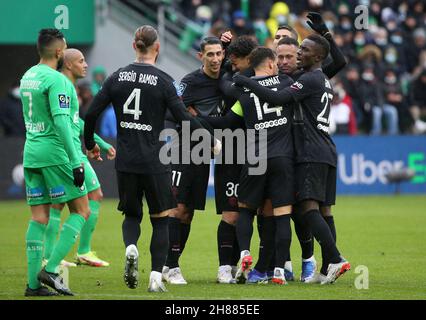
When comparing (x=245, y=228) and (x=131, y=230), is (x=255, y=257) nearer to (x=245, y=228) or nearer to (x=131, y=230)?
(x=245, y=228)

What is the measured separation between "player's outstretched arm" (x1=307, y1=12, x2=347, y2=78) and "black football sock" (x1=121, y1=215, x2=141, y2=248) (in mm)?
2855

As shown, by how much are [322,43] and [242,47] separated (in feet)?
2.94

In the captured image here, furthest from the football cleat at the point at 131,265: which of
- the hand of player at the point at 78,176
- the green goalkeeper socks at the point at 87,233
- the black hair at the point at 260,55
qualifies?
the green goalkeeper socks at the point at 87,233

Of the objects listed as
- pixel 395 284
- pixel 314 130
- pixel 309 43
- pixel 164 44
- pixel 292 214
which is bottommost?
pixel 395 284

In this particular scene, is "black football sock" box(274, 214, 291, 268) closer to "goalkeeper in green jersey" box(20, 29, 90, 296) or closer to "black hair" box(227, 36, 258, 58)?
"black hair" box(227, 36, 258, 58)

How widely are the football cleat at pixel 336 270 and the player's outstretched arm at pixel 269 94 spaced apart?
5.61 ft

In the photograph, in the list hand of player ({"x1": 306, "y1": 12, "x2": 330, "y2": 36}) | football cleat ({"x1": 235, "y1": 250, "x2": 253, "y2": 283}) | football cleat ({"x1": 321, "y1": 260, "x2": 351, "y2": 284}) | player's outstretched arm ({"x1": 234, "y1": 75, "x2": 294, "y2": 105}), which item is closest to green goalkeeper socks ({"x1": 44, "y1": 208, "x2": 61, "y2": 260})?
football cleat ({"x1": 235, "y1": 250, "x2": 253, "y2": 283})

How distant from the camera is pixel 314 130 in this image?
36.1ft

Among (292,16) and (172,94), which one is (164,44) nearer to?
(292,16)

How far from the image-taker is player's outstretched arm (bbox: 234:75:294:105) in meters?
10.8

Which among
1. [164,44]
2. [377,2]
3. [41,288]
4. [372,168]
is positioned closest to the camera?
[41,288]

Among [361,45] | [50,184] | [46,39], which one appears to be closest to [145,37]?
[46,39]

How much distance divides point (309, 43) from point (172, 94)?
5.71ft

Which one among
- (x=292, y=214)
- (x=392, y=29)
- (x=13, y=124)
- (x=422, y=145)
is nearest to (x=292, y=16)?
(x=392, y=29)
